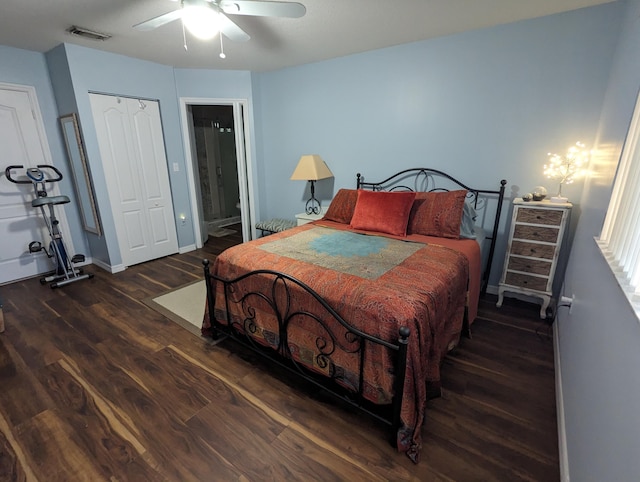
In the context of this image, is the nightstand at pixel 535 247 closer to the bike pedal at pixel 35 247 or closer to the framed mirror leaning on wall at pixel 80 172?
the framed mirror leaning on wall at pixel 80 172

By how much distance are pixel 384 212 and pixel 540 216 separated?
1.26 meters

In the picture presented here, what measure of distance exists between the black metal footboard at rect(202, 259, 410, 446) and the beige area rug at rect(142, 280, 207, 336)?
20.1 inches

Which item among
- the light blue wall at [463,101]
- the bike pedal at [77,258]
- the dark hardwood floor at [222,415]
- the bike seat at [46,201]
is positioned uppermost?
the light blue wall at [463,101]

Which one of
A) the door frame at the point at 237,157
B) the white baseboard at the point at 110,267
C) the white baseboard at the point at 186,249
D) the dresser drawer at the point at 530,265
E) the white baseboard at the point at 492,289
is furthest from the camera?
the white baseboard at the point at 186,249

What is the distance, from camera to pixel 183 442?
1.55 m

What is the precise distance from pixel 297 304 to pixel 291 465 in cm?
78

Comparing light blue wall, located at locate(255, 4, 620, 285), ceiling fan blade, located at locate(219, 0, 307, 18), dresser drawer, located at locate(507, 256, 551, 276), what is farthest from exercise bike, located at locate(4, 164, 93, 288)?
dresser drawer, located at locate(507, 256, 551, 276)

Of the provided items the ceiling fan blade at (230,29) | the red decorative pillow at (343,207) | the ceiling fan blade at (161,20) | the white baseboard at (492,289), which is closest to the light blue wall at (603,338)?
the white baseboard at (492,289)

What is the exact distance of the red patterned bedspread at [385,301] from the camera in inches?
56.7

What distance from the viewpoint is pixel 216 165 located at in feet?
20.0

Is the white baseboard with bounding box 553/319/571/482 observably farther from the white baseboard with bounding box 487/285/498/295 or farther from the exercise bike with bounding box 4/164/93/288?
the exercise bike with bounding box 4/164/93/288

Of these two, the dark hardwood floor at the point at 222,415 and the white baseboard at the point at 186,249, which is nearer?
the dark hardwood floor at the point at 222,415

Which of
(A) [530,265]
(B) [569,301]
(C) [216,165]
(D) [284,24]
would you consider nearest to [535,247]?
(A) [530,265]

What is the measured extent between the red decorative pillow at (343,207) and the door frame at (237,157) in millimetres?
1769
